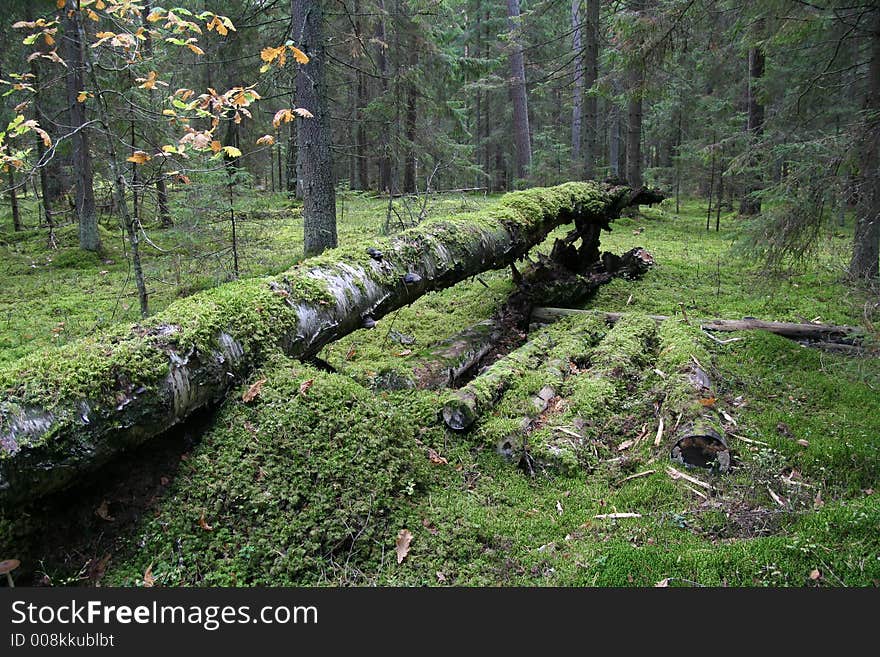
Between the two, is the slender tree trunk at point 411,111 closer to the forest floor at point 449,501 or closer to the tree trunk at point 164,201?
the tree trunk at point 164,201

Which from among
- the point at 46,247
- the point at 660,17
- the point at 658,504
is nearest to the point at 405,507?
the point at 658,504

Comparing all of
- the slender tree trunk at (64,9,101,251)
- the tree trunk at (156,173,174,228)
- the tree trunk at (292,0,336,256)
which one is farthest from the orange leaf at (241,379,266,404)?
the slender tree trunk at (64,9,101,251)

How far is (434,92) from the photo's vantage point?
51.2ft

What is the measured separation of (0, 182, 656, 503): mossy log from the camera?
8.22ft

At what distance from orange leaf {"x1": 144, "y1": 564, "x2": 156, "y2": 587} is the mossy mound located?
15 mm

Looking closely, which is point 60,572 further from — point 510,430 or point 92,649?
point 510,430

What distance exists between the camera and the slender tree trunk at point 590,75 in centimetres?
1337

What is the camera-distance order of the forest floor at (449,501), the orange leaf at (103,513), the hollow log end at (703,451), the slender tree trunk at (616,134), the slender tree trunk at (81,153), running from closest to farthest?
1. the forest floor at (449,501)
2. the orange leaf at (103,513)
3. the hollow log end at (703,451)
4. the slender tree trunk at (81,153)
5. the slender tree trunk at (616,134)

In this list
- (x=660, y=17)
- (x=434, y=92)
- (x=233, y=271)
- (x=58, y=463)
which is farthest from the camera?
(x=434, y=92)

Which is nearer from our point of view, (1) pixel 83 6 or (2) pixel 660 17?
(1) pixel 83 6

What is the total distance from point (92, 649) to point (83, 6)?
4.76 metres

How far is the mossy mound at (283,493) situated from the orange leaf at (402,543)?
0.05 m

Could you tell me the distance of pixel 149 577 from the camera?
2621mm

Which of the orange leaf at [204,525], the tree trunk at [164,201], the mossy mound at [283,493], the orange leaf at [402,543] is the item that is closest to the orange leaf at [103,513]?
the mossy mound at [283,493]
